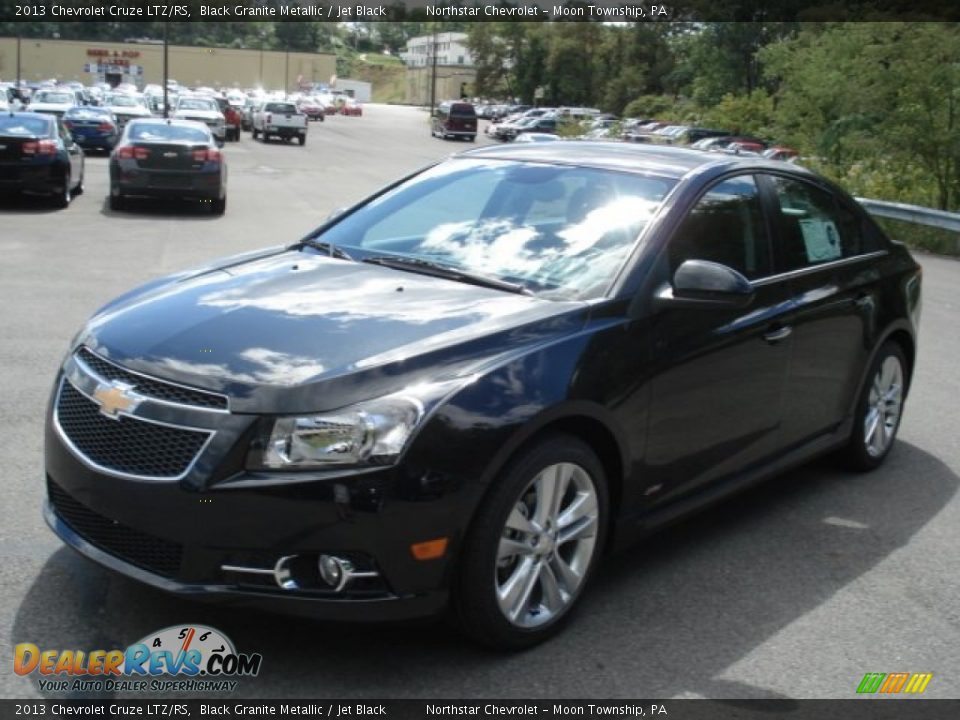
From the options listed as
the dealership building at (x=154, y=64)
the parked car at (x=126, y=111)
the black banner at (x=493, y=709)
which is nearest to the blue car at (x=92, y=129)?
the parked car at (x=126, y=111)

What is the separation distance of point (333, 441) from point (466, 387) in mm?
465

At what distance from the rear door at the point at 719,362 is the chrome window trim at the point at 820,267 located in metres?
0.02

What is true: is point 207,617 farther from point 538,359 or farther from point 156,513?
point 538,359

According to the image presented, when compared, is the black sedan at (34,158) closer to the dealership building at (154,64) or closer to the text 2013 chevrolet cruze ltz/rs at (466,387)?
the text 2013 chevrolet cruze ltz/rs at (466,387)

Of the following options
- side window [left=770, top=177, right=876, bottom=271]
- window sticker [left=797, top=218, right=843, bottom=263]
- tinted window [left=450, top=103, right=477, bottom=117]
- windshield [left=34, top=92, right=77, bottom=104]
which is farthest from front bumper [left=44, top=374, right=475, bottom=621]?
tinted window [left=450, top=103, right=477, bottom=117]

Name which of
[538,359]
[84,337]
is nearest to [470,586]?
[538,359]

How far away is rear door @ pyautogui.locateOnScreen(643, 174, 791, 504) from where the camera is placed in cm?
450

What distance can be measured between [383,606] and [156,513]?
748 mm

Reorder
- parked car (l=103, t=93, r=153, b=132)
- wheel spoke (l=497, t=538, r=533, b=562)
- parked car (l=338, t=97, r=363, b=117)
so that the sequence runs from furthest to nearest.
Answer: parked car (l=338, t=97, r=363, b=117) → parked car (l=103, t=93, r=153, b=132) → wheel spoke (l=497, t=538, r=533, b=562)

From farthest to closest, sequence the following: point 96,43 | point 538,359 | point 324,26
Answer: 1. point 324,26
2. point 96,43
3. point 538,359

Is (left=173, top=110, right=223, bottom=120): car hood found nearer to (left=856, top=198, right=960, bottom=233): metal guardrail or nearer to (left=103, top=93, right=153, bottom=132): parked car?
(left=103, top=93, right=153, bottom=132): parked car

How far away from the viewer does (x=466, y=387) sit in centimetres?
370

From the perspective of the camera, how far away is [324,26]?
184 m

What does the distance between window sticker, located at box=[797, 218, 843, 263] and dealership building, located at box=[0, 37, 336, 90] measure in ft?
347
